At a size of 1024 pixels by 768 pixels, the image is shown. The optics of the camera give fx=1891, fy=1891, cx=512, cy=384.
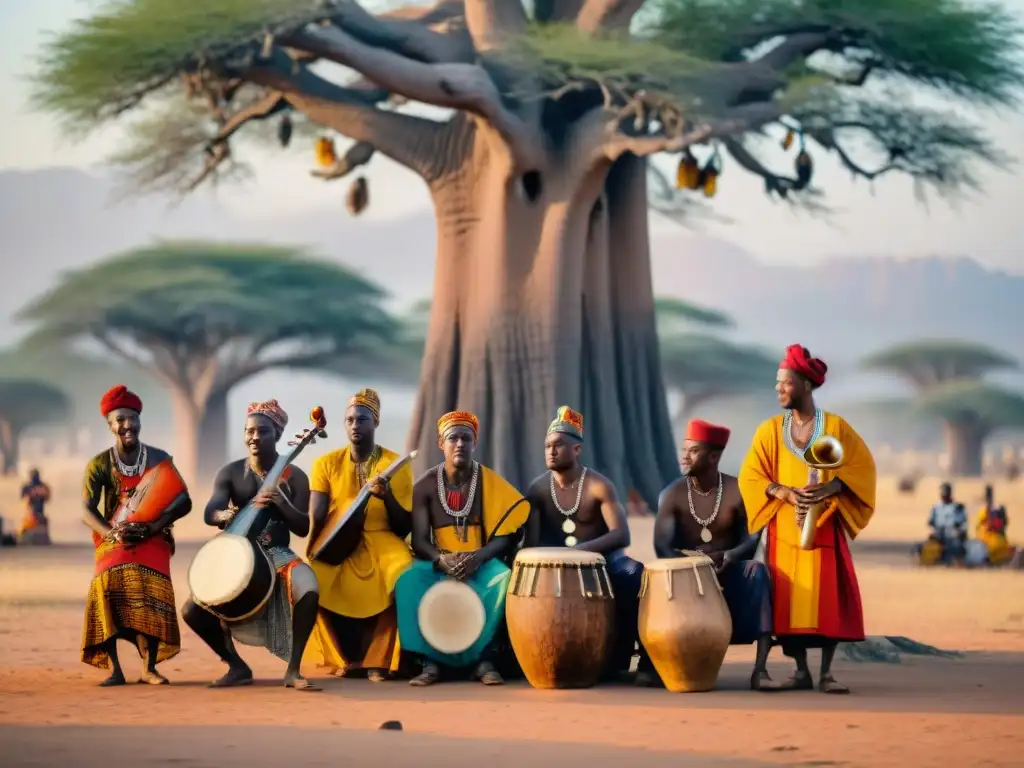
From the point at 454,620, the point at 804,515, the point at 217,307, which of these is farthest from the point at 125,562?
the point at 217,307

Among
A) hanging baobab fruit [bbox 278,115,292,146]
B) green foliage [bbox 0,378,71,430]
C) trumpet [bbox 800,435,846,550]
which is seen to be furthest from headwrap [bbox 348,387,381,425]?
green foliage [bbox 0,378,71,430]

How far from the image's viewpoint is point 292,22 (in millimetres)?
19188

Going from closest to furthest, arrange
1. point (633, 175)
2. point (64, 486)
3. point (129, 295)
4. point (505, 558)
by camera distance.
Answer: point (505, 558) < point (633, 175) < point (129, 295) < point (64, 486)

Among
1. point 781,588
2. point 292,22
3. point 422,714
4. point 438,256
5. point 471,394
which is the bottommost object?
point 422,714

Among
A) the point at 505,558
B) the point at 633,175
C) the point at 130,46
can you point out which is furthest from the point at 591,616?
the point at 633,175

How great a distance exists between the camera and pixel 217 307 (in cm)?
4347

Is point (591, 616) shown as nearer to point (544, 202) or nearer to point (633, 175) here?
point (544, 202)

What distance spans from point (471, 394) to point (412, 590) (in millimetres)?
12240

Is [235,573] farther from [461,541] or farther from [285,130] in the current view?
[285,130]

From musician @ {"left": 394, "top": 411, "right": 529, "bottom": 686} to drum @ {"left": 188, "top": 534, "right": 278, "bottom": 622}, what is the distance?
0.79m

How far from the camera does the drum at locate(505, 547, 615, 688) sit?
934 centimetres

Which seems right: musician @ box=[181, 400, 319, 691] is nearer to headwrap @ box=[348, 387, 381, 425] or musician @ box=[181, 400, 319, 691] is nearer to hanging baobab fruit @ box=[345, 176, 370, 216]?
headwrap @ box=[348, 387, 381, 425]

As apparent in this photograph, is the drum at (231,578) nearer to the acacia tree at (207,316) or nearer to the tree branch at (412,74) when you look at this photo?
the tree branch at (412,74)

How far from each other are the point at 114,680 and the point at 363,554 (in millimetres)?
1436
